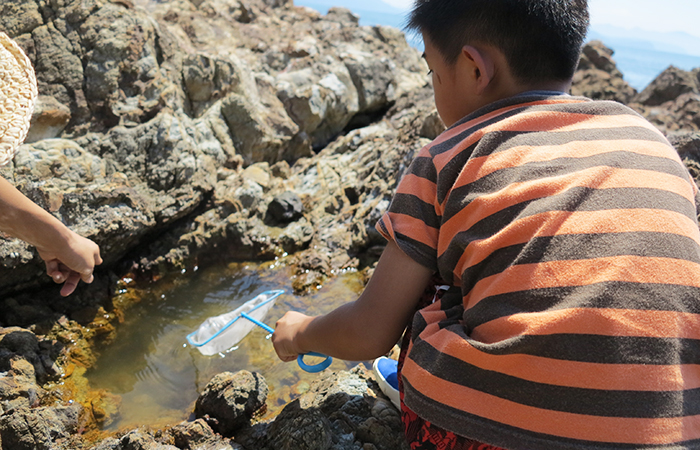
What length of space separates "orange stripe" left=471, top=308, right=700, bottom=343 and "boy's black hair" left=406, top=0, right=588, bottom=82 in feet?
2.09

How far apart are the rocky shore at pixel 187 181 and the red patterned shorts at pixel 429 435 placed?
0.42 metres

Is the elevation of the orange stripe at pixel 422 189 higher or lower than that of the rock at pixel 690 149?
higher

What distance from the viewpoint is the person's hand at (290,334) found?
1.57 meters

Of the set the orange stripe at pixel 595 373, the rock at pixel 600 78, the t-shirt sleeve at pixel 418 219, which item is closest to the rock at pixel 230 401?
the t-shirt sleeve at pixel 418 219

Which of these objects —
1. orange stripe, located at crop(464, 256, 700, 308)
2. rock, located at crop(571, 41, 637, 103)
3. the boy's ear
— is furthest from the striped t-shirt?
rock, located at crop(571, 41, 637, 103)

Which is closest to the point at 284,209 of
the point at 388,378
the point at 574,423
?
the point at 388,378

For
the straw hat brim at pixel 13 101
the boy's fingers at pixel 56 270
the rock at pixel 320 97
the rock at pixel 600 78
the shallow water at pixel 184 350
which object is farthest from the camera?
the rock at pixel 600 78

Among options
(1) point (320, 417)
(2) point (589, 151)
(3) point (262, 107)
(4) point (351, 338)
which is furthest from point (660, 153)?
(3) point (262, 107)

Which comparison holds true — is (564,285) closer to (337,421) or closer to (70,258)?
(337,421)

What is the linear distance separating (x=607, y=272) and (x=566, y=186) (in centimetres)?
20

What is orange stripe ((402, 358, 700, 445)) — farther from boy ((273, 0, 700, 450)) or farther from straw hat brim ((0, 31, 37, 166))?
straw hat brim ((0, 31, 37, 166))

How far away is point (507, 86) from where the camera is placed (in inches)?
49.7

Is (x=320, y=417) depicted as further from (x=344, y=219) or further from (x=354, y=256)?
(x=344, y=219)

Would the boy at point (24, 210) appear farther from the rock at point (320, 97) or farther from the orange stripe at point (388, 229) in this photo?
the rock at point (320, 97)
